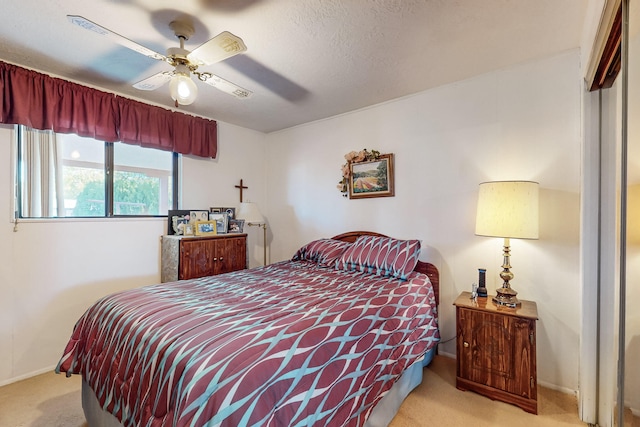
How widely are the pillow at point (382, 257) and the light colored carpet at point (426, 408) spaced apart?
847 millimetres

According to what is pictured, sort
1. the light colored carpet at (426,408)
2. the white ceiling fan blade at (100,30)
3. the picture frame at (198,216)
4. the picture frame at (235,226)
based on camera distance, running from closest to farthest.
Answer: the white ceiling fan blade at (100,30) < the light colored carpet at (426,408) < the picture frame at (198,216) < the picture frame at (235,226)

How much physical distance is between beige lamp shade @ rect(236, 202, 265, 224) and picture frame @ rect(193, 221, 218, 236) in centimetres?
38

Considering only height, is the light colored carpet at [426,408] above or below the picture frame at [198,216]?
below

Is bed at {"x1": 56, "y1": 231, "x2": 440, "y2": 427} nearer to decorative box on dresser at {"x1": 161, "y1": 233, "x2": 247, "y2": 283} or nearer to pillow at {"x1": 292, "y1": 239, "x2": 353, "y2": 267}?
pillow at {"x1": 292, "y1": 239, "x2": 353, "y2": 267}

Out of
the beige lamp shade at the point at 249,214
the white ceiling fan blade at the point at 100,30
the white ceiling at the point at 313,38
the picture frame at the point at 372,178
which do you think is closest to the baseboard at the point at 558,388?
the picture frame at the point at 372,178

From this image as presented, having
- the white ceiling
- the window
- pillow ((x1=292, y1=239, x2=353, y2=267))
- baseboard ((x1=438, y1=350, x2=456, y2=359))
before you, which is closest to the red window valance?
the white ceiling

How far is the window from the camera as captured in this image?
237cm

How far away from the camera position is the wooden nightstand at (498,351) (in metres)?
1.83

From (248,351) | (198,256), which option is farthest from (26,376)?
(248,351)

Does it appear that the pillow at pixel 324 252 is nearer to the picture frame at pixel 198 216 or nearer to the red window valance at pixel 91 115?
the picture frame at pixel 198 216

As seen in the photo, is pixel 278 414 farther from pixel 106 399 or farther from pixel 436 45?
pixel 436 45

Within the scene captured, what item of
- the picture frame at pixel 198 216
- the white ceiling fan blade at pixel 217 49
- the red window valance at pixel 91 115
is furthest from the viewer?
the picture frame at pixel 198 216

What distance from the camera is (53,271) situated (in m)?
2.40

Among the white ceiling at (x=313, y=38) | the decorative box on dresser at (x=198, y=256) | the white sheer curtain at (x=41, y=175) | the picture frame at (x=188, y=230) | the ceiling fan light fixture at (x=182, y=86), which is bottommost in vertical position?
the decorative box on dresser at (x=198, y=256)
